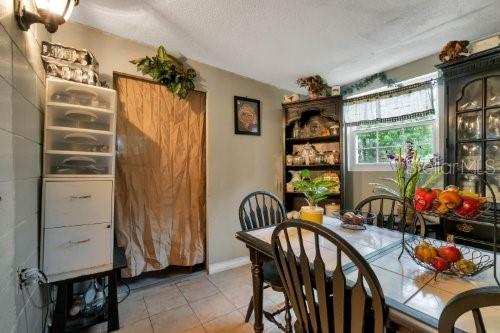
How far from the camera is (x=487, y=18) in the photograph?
174cm

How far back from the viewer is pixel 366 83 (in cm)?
278

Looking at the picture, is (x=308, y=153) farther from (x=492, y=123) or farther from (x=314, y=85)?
(x=492, y=123)

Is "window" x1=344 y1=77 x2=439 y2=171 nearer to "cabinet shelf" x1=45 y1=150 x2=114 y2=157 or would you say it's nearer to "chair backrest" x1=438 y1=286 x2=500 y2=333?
"chair backrest" x1=438 y1=286 x2=500 y2=333

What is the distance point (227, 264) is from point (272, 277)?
4.15 ft

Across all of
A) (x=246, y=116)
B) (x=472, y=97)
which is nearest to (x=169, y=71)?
(x=246, y=116)

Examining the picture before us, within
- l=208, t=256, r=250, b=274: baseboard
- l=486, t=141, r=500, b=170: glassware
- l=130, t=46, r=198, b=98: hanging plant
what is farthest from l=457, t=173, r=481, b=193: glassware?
l=130, t=46, r=198, b=98: hanging plant

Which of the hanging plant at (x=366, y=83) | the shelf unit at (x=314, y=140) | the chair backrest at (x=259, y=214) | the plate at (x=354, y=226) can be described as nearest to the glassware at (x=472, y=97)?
the hanging plant at (x=366, y=83)

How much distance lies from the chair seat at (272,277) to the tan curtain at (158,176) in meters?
1.12

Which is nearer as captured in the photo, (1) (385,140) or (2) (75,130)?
(2) (75,130)

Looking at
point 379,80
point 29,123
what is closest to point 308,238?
point 29,123

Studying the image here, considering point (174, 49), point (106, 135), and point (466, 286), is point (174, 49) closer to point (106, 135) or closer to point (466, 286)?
point (106, 135)

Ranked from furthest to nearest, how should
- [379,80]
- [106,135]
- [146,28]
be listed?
[379,80], [146,28], [106,135]

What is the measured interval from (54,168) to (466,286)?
229cm

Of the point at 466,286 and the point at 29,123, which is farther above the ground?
the point at 29,123
